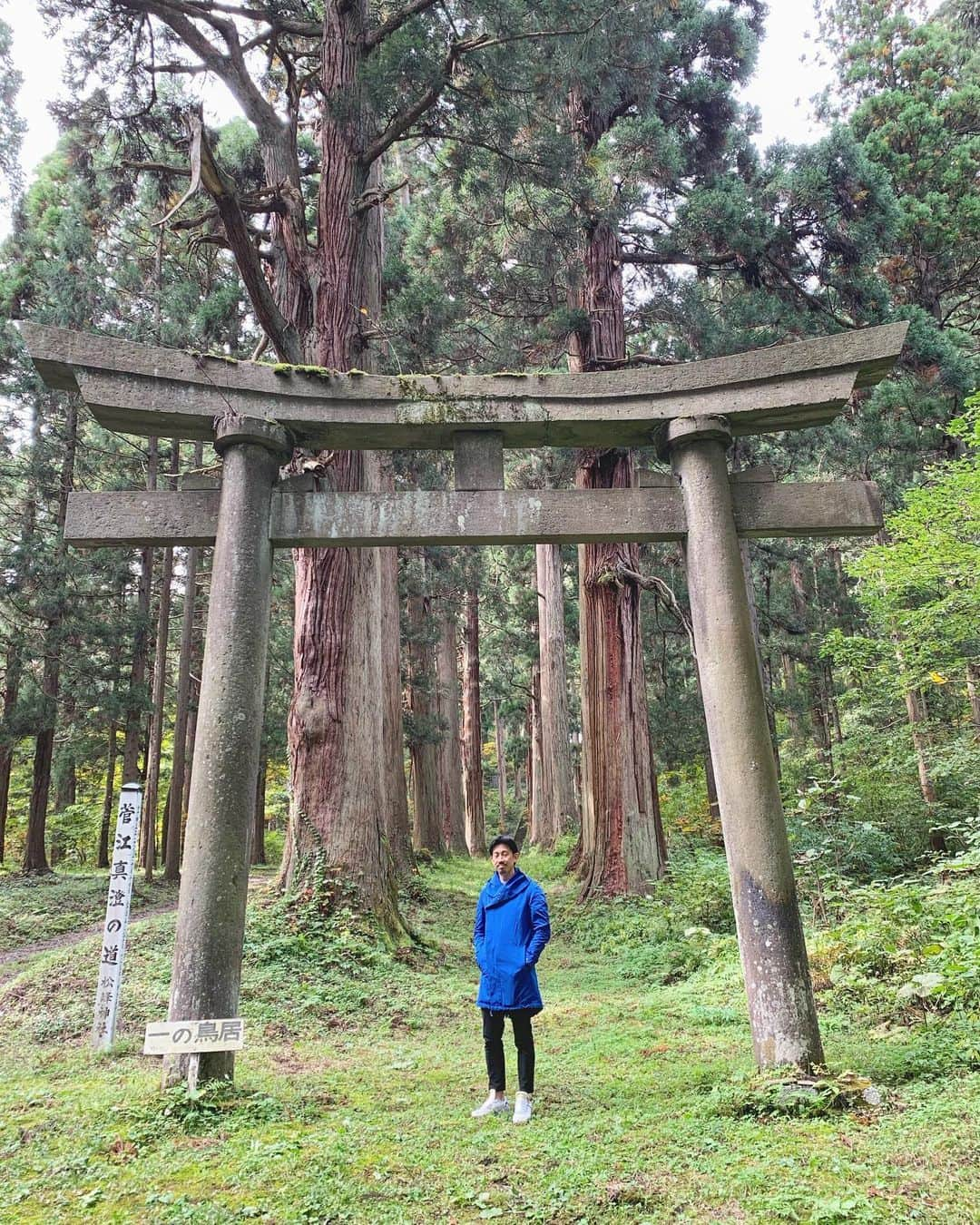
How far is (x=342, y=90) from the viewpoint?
7891 mm

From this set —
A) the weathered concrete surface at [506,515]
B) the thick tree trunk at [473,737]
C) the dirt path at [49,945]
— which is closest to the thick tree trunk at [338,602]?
the weathered concrete surface at [506,515]

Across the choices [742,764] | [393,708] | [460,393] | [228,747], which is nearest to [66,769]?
[393,708]

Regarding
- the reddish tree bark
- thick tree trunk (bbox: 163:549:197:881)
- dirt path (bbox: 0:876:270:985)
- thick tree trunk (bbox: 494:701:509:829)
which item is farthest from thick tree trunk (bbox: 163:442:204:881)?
thick tree trunk (bbox: 494:701:509:829)

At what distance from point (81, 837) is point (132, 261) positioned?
14446 millimetres

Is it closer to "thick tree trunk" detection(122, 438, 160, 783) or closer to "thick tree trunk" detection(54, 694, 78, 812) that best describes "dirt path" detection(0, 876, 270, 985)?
"thick tree trunk" detection(122, 438, 160, 783)

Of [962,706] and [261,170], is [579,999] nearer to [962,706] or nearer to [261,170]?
[261,170]

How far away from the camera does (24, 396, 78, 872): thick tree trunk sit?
14.7 metres

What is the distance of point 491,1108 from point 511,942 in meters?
0.76

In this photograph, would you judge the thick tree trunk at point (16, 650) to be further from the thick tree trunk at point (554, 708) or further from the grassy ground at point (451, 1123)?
the thick tree trunk at point (554, 708)

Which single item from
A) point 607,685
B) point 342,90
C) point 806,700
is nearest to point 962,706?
point 806,700

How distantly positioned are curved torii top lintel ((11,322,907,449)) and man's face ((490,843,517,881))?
2.53 m

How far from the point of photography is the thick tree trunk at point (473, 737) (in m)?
21.2

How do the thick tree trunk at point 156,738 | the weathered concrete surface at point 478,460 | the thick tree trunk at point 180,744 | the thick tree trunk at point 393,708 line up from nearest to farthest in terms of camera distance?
the weathered concrete surface at point 478,460 → the thick tree trunk at point 393,708 → the thick tree trunk at point 156,738 → the thick tree trunk at point 180,744

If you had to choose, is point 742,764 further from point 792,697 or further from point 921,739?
point 792,697
